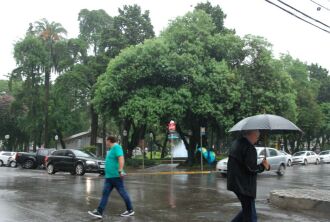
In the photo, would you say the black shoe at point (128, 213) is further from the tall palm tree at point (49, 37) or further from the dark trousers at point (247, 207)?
the tall palm tree at point (49, 37)

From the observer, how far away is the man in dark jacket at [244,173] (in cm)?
662

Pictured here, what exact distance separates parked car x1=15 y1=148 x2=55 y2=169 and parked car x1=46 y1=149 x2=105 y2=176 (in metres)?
8.66

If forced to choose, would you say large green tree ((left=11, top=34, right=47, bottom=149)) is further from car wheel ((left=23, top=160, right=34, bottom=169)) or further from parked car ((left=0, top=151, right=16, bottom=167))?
car wheel ((left=23, top=160, right=34, bottom=169))

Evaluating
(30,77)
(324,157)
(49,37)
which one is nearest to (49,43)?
(49,37)

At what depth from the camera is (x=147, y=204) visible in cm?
1186

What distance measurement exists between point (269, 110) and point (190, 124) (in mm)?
6250

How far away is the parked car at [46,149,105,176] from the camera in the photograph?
83.6 feet

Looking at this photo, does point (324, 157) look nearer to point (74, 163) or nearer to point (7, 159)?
point (7, 159)

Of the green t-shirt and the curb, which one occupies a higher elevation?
the green t-shirt

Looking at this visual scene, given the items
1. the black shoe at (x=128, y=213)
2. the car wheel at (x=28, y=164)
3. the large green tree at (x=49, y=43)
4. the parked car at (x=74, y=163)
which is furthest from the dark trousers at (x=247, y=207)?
the large green tree at (x=49, y=43)

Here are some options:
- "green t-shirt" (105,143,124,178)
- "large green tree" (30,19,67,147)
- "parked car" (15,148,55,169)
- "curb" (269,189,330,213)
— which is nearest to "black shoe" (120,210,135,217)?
"green t-shirt" (105,143,124,178)

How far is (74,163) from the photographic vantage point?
25.8 m

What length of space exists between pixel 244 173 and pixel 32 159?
30798 mm

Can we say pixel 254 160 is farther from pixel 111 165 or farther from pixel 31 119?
pixel 31 119
